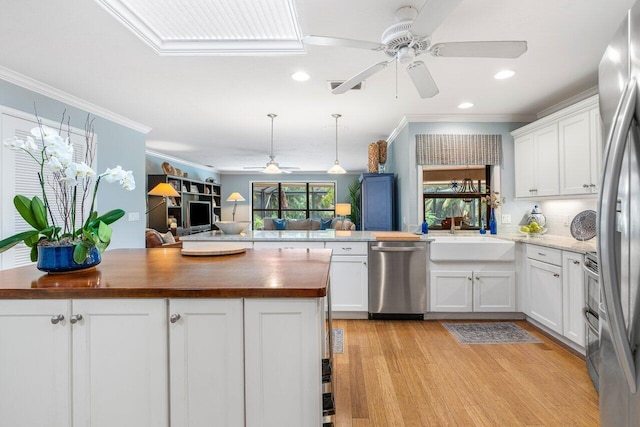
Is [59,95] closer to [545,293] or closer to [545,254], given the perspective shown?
[545,254]

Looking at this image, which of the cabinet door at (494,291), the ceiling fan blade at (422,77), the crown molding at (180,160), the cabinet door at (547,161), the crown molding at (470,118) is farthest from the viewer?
the crown molding at (180,160)

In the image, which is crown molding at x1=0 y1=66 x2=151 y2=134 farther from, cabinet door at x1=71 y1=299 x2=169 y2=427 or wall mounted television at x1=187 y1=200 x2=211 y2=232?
wall mounted television at x1=187 y1=200 x2=211 y2=232

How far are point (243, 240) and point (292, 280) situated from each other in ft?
7.65

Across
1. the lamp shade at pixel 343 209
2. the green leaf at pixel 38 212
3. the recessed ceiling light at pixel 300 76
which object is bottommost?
the green leaf at pixel 38 212

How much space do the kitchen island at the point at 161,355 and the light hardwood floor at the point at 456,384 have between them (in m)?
0.93

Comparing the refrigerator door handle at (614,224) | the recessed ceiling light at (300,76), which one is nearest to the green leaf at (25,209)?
the refrigerator door handle at (614,224)

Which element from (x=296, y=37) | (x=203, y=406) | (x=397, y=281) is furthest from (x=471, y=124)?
(x=203, y=406)

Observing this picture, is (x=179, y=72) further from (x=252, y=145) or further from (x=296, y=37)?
(x=252, y=145)

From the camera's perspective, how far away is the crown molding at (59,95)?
291 centimetres

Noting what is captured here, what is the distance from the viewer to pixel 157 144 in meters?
6.11

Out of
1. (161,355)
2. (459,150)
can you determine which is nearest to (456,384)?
(161,355)

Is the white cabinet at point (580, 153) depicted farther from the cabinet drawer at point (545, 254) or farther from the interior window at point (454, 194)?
the interior window at point (454, 194)

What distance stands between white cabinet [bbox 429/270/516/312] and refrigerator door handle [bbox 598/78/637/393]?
2599 millimetres

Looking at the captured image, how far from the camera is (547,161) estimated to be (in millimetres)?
3383
